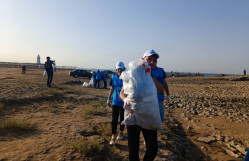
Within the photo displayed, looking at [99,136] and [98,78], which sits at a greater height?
[98,78]

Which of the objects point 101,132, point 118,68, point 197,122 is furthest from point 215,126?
point 118,68

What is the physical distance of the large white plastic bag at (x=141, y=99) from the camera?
230 cm

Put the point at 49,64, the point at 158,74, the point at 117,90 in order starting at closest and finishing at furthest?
the point at 158,74 < the point at 117,90 < the point at 49,64

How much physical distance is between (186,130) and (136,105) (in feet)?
15.1

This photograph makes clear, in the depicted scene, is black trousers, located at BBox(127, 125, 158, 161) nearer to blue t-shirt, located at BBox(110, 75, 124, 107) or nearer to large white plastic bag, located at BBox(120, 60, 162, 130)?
large white plastic bag, located at BBox(120, 60, 162, 130)

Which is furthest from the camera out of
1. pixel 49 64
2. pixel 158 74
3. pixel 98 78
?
pixel 98 78

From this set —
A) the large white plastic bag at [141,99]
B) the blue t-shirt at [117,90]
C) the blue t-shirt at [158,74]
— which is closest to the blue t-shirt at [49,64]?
the blue t-shirt at [117,90]

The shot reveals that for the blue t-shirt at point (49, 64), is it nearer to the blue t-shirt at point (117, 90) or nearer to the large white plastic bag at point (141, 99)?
the blue t-shirt at point (117, 90)

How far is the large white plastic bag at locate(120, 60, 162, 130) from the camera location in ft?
7.54

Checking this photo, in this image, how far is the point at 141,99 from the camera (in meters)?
2.30

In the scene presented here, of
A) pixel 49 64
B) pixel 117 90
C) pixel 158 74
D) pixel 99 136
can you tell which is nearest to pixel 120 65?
pixel 117 90

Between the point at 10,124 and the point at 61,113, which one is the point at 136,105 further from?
the point at 61,113

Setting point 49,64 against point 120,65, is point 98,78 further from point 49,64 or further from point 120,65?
point 120,65

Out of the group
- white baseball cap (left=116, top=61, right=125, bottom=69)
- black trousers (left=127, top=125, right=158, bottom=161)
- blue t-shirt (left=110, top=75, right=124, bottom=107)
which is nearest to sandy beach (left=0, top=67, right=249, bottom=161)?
blue t-shirt (left=110, top=75, right=124, bottom=107)
